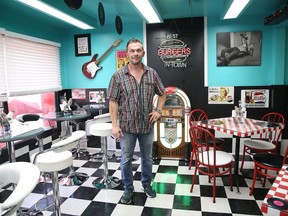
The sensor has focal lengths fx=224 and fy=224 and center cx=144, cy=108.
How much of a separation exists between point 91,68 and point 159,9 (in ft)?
6.71

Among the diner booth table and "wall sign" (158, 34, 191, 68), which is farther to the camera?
"wall sign" (158, 34, 191, 68)

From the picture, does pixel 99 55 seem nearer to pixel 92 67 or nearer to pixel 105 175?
pixel 92 67

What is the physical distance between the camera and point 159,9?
394 cm

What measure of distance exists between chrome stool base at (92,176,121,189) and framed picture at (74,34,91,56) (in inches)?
114

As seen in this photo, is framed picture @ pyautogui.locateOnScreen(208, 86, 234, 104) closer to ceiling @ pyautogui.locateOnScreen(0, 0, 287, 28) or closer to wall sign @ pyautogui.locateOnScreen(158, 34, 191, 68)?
wall sign @ pyautogui.locateOnScreen(158, 34, 191, 68)

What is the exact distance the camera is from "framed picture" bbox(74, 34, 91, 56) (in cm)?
Result: 508

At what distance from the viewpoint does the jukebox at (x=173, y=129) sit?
4090 mm

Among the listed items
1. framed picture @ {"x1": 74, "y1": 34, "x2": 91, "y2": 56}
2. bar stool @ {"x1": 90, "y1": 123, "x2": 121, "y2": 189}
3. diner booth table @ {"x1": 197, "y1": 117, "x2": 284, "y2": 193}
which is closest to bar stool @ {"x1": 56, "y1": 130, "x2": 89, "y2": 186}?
bar stool @ {"x1": 90, "y1": 123, "x2": 121, "y2": 189}

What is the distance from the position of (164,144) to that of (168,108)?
69 centimetres

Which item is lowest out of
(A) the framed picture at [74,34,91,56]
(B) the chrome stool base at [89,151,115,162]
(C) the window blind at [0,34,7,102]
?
(B) the chrome stool base at [89,151,115,162]

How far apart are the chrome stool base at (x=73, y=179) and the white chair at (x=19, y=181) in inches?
88.1

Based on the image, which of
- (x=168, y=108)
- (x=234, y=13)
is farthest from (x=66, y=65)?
(x=234, y=13)

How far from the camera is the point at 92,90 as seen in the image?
5172 mm

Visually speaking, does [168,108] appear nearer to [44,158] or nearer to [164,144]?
[164,144]
